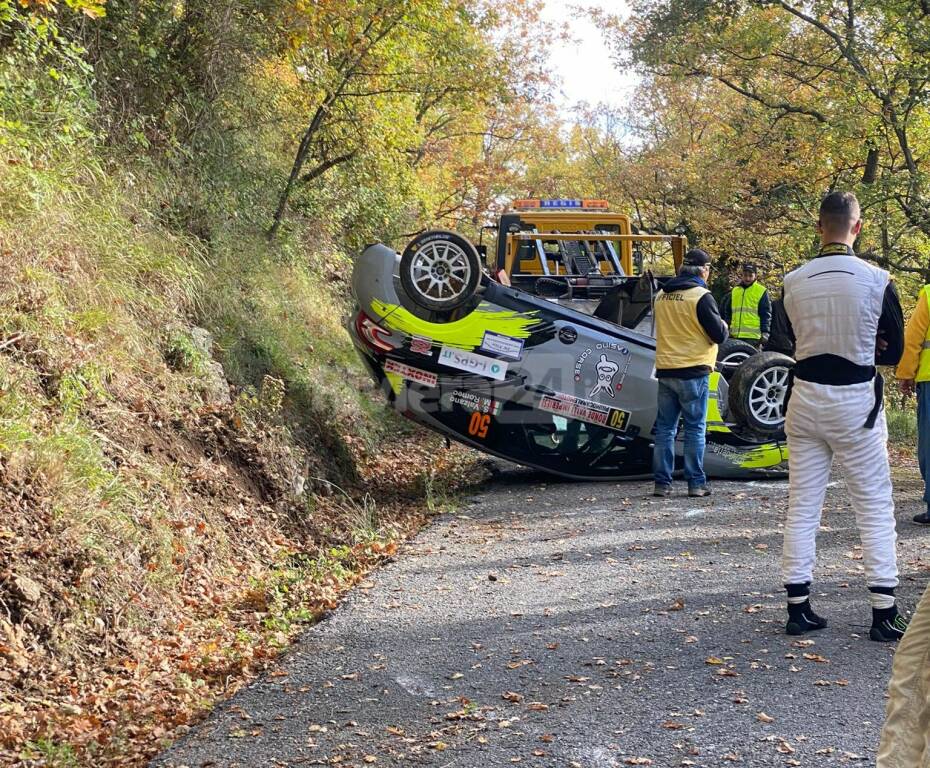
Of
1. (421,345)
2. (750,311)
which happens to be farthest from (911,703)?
(750,311)

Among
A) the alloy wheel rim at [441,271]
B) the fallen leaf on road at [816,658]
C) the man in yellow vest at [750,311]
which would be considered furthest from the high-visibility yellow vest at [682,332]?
→ the fallen leaf on road at [816,658]

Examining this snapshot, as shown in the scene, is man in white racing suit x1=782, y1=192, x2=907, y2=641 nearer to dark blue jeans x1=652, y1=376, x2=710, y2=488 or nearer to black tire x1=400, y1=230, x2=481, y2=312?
dark blue jeans x1=652, y1=376, x2=710, y2=488

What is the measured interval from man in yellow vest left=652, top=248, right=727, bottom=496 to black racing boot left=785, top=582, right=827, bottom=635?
398 cm

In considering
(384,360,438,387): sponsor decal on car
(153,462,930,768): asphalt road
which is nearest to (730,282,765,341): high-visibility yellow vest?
(384,360,438,387): sponsor decal on car

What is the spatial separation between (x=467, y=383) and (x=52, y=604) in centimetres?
485

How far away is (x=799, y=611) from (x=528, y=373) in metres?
4.54

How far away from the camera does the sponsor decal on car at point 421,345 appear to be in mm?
9141

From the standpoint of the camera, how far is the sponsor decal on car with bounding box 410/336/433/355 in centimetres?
914

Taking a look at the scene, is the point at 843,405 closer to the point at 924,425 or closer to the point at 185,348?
the point at 924,425

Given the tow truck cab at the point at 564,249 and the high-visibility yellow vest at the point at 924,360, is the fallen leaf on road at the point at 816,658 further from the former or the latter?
the tow truck cab at the point at 564,249

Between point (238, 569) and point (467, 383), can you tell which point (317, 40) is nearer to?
point (467, 383)

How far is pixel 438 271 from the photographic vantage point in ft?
29.8

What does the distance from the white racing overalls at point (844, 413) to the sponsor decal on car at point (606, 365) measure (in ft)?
14.2

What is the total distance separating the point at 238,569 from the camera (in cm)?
693
